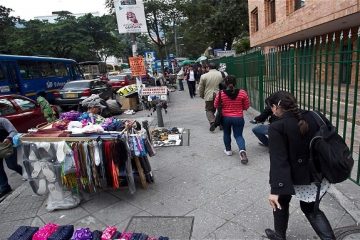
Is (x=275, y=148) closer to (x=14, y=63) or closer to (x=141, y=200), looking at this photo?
(x=141, y=200)

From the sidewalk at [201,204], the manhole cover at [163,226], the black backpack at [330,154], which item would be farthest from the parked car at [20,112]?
the black backpack at [330,154]

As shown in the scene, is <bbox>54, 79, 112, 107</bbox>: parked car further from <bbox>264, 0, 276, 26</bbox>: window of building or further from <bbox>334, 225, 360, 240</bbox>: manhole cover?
<bbox>264, 0, 276, 26</bbox>: window of building

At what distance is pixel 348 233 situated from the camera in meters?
3.08

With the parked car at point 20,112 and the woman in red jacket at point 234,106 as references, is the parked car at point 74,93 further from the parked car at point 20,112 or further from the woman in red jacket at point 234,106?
the woman in red jacket at point 234,106

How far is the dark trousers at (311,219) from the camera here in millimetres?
2578

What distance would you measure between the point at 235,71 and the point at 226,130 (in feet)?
22.0

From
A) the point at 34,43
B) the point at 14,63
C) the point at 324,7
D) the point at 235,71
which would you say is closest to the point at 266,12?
the point at 324,7

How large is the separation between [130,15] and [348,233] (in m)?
8.18

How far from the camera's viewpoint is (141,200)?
4191 mm

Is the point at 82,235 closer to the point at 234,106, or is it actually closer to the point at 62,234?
the point at 62,234

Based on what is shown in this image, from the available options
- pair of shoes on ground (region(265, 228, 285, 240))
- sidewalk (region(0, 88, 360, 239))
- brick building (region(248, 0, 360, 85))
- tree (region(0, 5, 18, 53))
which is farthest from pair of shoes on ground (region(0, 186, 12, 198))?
tree (region(0, 5, 18, 53))

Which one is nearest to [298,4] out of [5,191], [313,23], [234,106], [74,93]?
[313,23]

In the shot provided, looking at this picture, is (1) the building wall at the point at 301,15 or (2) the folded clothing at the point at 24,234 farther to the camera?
(1) the building wall at the point at 301,15

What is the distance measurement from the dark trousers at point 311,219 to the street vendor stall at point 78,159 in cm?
197
